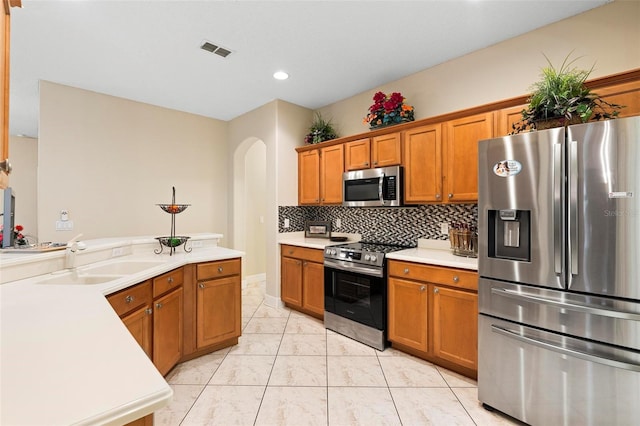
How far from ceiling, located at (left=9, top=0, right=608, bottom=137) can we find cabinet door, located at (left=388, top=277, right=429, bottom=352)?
85.2 inches

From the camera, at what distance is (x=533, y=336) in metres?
1.79

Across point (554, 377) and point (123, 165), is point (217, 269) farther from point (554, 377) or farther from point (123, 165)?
point (554, 377)

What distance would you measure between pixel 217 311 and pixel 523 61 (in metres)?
3.50

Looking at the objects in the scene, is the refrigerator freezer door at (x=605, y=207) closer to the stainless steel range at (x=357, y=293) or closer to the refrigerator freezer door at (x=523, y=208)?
the refrigerator freezer door at (x=523, y=208)

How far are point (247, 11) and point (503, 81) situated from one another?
226cm

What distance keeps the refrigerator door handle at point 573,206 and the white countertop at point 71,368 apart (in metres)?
2.03

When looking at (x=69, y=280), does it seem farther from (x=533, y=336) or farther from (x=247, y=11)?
(x=533, y=336)

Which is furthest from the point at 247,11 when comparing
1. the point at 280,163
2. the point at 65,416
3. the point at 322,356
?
the point at 322,356

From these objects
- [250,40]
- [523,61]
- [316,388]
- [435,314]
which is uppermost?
[250,40]

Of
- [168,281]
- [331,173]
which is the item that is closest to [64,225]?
[168,281]

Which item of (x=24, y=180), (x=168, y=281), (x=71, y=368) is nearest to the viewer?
(x=71, y=368)

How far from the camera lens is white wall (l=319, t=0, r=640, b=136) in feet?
7.03

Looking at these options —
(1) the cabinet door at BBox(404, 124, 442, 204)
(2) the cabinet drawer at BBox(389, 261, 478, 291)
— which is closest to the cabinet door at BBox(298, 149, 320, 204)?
(1) the cabinet door at BBox(404, 124, 442, 204)

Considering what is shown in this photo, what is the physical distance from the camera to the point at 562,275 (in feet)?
→ 5.58
